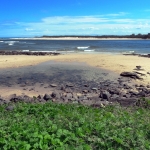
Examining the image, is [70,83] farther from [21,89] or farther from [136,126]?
[136,126]

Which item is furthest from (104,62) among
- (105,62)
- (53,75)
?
(53,75)

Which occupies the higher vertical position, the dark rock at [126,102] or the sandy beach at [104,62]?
the sandy beach at [104,62]

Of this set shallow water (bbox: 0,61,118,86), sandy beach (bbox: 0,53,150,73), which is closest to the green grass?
shallow water (bbox: 0,61,118,86)

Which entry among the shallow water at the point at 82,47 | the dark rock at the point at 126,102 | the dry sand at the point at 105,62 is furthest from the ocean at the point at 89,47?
the dark rock at the point at 126,102

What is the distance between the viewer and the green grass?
14.9 ft

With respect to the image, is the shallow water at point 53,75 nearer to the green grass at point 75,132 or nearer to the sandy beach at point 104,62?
the sandy beach at point 104,62

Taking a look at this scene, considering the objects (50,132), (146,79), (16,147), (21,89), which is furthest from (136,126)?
→ (146,79)

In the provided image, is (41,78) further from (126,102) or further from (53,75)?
(126,102)

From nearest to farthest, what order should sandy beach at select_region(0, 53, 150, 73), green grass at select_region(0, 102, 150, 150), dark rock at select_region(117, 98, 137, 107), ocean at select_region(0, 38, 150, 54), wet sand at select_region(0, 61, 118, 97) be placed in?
green grass at select_region(0, 102, 150, 150), dark rock at select_region(117, 98, 137, 107), wet sand at select_region(0, 61, 118, 97), sandy beach at select_region(0, 53, 150, 73), ocean at select_region(0, 38, 150, 54)

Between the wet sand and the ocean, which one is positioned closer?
the wet sand

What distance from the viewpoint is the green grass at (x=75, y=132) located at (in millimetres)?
4551

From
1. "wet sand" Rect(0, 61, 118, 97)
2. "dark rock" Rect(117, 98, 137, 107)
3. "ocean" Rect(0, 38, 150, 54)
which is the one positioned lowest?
"dark rock" Rect(117, 98, 137, 107)

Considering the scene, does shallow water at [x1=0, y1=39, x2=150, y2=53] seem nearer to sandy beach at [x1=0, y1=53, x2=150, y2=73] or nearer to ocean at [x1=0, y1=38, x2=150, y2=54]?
ocean at [x1=0, y1=38, x2=150, y2=54]

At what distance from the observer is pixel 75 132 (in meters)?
5.12
